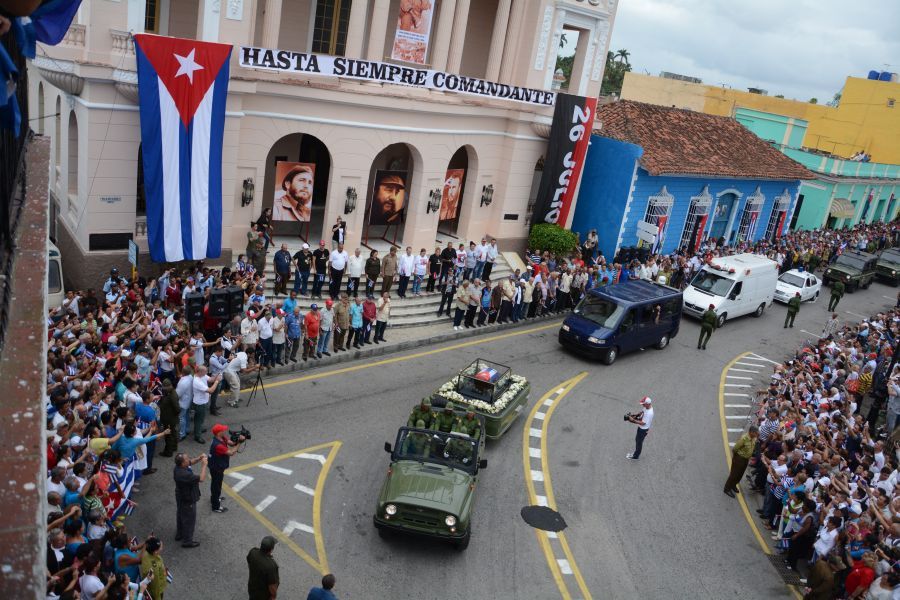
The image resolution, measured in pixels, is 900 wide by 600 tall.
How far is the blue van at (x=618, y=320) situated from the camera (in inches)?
900

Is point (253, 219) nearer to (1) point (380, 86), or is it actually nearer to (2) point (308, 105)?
(2) point (308, 105)

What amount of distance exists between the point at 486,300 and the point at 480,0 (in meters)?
13.8

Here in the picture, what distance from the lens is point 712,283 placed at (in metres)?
29.6

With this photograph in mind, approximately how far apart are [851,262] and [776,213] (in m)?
6.61

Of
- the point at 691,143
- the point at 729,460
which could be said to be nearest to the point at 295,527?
the point at 729,460

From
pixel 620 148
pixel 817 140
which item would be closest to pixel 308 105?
pixel 620 148

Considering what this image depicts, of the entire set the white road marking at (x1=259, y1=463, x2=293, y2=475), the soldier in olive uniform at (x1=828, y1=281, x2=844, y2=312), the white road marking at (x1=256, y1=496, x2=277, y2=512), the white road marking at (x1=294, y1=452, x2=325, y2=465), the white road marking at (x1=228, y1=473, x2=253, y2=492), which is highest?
the soldier in olive uniform at (x1=828, y1=281, x2=844, y2=312)

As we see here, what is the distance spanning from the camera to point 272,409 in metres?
17.0

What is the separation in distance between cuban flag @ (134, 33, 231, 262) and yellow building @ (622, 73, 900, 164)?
45.8 meters

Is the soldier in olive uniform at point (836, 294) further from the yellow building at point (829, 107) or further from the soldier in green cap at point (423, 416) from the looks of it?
the yellow building at point (829, 107)

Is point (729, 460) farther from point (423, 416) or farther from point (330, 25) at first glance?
point (330, 25)

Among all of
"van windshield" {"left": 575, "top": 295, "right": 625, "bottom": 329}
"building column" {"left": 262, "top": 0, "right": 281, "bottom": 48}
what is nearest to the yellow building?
"van windshield" {"left": 575, "top": 295, "right": 625, "bottom": 329}

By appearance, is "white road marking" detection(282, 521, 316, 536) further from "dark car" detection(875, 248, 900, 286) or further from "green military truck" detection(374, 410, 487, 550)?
"dark car" detection(875, 248, 900, 286)

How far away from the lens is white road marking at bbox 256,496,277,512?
13438 millimetres
